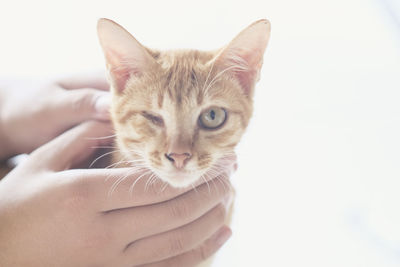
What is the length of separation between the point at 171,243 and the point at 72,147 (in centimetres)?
46

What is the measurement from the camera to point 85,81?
145 cm

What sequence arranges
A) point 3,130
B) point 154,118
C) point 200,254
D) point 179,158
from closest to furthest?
point 179,158 < point 154,118 < point 200,254 < point 3,130

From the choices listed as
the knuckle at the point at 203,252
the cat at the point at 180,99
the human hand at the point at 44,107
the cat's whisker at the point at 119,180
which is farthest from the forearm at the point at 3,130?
the knuckle at the point at 203,252

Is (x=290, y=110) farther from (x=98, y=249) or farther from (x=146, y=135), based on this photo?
(x=98, y=249)

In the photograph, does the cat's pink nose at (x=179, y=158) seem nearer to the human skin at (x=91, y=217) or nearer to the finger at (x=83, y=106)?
the human skin at (x=91, y=217)

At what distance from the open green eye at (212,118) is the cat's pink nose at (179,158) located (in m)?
0.13

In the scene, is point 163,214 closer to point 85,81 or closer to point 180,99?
point 180,99

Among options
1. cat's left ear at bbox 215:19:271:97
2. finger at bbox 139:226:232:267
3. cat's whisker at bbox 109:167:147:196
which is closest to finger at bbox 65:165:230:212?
cat's whisker at bbox 109:167:147:196

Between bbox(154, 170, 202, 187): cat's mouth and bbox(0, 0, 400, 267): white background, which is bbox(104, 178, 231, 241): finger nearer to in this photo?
bbox(154, 170, 202, 187): cat's mouth

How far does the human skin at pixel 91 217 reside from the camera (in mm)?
1014

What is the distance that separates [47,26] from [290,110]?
1229 mm

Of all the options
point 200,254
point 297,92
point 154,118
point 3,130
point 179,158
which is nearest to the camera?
point 179,158

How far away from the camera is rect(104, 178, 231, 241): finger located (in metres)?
1.07

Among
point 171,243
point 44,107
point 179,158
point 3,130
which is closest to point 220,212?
point 171,243
